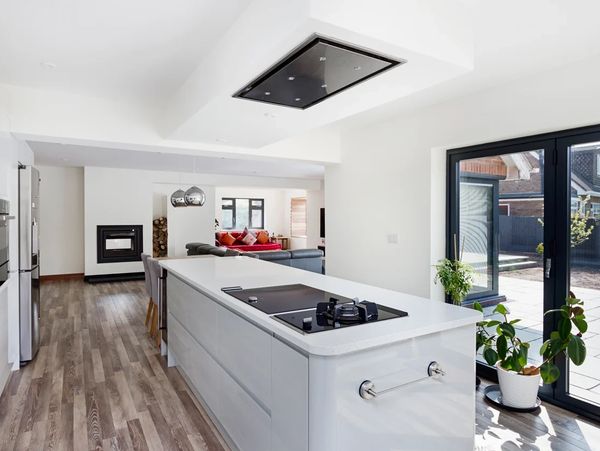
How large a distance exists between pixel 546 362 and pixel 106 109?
13.1 feet

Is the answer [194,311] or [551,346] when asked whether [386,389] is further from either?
[551,346]

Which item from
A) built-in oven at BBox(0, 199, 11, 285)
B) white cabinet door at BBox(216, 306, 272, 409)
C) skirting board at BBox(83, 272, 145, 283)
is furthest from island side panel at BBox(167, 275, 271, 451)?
skirting board at BBox(83, 272, 145, 283)

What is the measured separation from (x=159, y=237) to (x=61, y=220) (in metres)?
2.08

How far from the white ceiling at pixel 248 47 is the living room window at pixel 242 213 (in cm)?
975

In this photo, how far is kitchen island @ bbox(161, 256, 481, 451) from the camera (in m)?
1.40

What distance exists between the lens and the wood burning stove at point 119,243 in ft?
26.6

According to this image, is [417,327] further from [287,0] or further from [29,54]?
[29,54]

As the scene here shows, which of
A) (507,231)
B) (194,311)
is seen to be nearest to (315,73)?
(194,311)

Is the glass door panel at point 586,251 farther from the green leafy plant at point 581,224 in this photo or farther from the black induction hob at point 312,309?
the black induction hob at point 312,309

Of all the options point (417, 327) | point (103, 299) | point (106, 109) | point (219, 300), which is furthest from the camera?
point (103, 299)

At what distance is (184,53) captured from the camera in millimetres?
2635

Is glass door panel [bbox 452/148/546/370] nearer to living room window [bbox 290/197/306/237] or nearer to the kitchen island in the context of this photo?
the kitchen island

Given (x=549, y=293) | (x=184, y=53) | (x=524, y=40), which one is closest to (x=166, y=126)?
(x=184, y=53)

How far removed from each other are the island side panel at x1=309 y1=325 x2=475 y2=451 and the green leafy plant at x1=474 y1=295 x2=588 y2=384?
1162 mm
